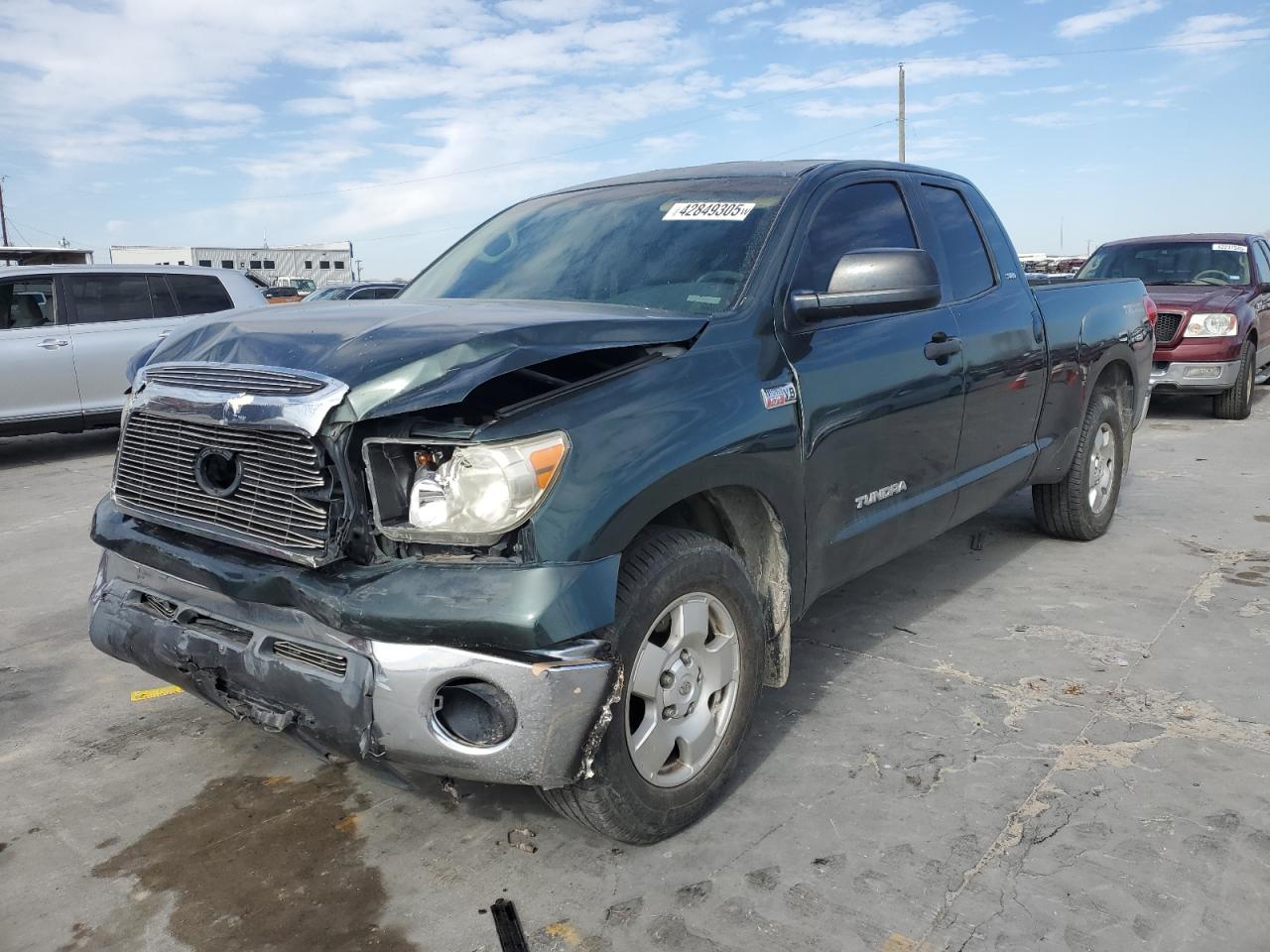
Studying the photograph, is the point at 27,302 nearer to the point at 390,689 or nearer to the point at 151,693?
the point at 151,693

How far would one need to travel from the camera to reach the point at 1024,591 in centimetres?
483

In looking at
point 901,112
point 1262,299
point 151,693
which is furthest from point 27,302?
point 901,112

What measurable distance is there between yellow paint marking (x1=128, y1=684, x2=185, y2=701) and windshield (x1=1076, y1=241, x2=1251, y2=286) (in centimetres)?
1015

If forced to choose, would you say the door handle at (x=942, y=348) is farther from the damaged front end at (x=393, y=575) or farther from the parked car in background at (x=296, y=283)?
the parked car in background at (x=296, y=283)

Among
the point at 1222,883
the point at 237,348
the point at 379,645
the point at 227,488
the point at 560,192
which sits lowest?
the point at 1222,883

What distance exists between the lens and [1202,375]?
10086 mm

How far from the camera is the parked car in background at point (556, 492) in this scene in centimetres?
228

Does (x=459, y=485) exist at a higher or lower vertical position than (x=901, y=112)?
lower

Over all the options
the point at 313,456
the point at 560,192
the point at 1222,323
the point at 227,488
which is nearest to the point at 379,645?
the point at 313,456

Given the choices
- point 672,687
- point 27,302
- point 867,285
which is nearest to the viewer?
point 672,687

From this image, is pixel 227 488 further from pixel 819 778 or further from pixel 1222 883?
pixel 1222 883

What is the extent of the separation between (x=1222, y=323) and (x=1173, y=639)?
23.4ft

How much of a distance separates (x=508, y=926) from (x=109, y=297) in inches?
355

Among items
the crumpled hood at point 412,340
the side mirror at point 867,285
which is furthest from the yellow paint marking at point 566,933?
the side mirror at point 867,285
